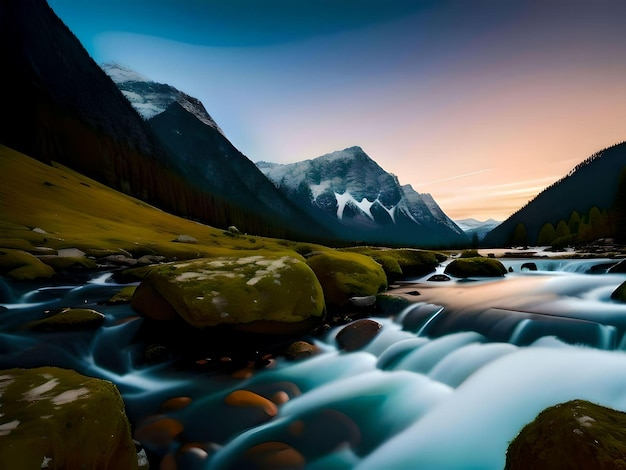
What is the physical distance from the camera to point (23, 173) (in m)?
58.7

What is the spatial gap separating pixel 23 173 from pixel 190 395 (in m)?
72.6

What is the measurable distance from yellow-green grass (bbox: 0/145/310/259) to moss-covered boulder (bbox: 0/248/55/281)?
6.04 metres

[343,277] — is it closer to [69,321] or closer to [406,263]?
[69,321]

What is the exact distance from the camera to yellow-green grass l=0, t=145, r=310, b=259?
35469mm

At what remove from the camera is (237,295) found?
32.5 ft

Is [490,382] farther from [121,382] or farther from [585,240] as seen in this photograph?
[585,240]

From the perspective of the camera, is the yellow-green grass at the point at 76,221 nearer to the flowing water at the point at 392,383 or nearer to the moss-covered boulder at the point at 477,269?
the flowing water at the point at 392,383

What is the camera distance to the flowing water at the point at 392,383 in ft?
18.9

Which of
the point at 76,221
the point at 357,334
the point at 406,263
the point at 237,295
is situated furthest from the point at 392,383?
the point at 76,221

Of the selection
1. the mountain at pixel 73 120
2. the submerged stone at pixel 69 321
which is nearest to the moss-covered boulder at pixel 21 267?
the submerged stone at pixel 69 321

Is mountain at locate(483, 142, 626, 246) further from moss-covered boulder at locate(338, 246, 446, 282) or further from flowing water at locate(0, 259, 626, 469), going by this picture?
flowing water at locate(0, 259, 626, 469)

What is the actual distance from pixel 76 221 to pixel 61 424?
56635 mm

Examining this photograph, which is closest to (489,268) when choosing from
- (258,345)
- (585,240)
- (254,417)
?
(258,345)

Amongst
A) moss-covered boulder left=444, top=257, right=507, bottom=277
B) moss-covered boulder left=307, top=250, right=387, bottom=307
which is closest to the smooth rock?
moss-covered boulder left=307, top=250, right=387, bottom=307
